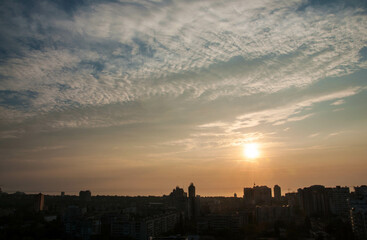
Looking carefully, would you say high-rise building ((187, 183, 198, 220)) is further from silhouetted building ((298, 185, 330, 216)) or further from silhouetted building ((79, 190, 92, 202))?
silhouetted building ((79, 190, 92, 202))

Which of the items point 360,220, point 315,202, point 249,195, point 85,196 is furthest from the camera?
point 85,196

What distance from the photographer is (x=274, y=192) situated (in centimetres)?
6056

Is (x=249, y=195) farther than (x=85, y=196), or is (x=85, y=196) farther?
(x=85, y=196)

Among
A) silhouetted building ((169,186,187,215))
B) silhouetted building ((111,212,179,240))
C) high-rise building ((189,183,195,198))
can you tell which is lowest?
silhouetted building ((111,212,179,240))

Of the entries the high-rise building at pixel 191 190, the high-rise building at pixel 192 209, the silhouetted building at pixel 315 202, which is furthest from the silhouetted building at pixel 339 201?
the high-rise building at pixel 191 190

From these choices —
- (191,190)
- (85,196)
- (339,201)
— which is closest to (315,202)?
(339,201)

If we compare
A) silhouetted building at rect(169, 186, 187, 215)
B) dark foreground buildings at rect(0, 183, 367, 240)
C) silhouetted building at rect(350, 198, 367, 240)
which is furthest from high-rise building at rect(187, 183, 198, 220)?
silhouetted building at rect(350, 198, 367, 240)

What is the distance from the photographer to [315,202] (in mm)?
33281

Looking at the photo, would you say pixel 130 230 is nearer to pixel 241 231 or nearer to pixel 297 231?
pixel 241 231

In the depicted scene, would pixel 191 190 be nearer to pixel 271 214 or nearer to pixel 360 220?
pixel 271 214

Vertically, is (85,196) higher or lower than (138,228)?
higher

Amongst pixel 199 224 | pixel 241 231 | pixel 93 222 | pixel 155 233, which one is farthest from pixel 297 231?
pixel 93 222

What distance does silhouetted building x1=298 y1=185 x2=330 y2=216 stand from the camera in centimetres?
3275

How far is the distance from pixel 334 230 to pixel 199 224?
9518 mm
